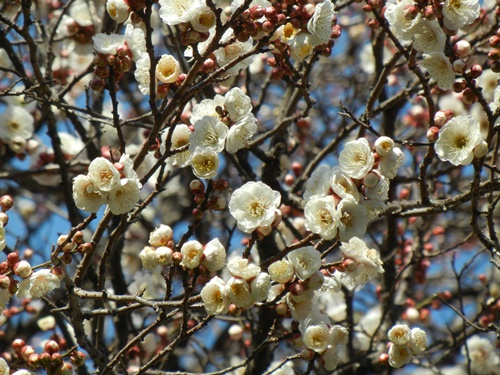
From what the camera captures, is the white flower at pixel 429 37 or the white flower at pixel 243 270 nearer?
the white flower at pixel 243 270

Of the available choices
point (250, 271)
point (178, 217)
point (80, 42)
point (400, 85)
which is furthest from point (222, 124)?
point (400, 85)

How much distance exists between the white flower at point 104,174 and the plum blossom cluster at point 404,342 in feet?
3.82

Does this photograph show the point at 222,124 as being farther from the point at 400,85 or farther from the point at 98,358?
the point at 400,85

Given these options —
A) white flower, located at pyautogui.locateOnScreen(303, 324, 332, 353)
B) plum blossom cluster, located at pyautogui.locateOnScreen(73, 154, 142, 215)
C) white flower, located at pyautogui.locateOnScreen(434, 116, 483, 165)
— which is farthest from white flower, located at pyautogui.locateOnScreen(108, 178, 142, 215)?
white flower, located at pyautogui.locateOnScreen(434, 116, 483, 165)

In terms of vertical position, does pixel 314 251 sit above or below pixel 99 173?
below

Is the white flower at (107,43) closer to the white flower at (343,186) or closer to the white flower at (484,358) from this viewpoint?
the white flower at (343,186)

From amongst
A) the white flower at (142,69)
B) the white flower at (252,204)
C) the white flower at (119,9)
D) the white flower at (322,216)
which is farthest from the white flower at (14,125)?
the white flower at (322,216)

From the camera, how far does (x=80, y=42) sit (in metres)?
4.44

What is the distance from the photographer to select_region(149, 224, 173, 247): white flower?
7.59ft

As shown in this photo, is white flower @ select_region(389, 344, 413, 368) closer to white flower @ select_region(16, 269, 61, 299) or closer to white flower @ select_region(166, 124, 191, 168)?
white flower @ select_region(166, 124, 191, 168)

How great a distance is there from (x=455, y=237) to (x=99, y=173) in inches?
177

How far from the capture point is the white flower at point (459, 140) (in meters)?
2.34

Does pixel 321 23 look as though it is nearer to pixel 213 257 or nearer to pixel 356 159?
pixel 356 159

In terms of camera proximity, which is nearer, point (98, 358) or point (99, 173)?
point (99, 173)
